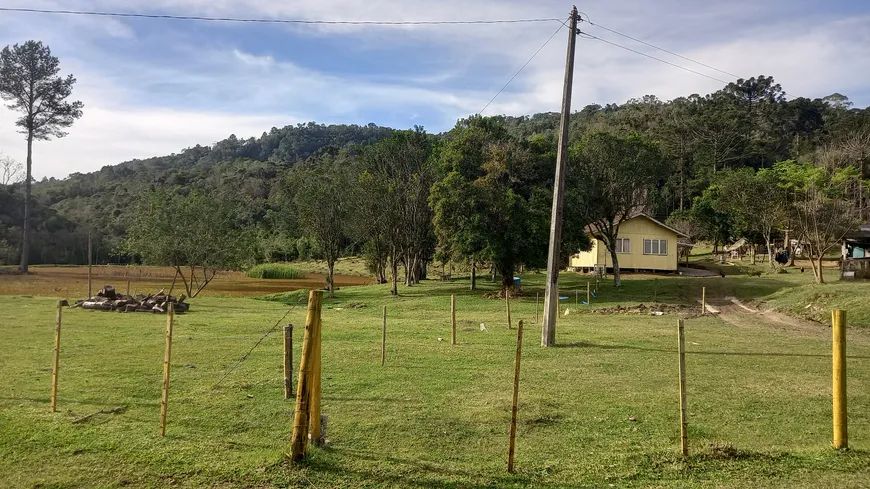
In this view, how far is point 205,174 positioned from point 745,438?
399ft

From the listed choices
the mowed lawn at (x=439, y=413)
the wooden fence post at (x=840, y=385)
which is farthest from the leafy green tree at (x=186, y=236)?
the wooden fence post at (x=840, y=385)

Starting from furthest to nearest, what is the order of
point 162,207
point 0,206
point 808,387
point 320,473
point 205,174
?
point 205,174
point 0,206
point 162,207
point 808,387
point 320,473

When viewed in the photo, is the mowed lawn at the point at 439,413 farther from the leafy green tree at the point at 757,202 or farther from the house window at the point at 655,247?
the leafy green tree at the point at 757,202

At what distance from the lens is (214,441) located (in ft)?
23.6

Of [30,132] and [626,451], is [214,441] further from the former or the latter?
[30,132]

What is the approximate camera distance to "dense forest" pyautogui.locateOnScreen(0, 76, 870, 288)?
106 ft

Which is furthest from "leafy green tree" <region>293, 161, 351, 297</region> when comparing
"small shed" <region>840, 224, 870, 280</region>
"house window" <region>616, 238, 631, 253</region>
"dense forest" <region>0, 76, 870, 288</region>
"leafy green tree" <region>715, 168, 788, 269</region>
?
"leafy green tree" <region>715, 168, 788, 269</region>

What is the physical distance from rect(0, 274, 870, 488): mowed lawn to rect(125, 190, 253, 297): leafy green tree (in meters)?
17.2

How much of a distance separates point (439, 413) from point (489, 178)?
24123 mm

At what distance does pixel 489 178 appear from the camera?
31812 mm

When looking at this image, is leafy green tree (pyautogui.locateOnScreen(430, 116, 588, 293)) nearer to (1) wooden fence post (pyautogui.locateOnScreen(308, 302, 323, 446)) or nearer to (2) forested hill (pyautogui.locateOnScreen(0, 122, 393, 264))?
(2) forested hill (pyautogui.locateOnScreen(0, 122, 393, 264))

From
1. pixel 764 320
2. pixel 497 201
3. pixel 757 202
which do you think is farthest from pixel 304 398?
pixel 757 202

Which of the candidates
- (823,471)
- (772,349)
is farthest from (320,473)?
(772,349)

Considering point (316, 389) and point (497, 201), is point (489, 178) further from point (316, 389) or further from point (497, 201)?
point (316, 389)
